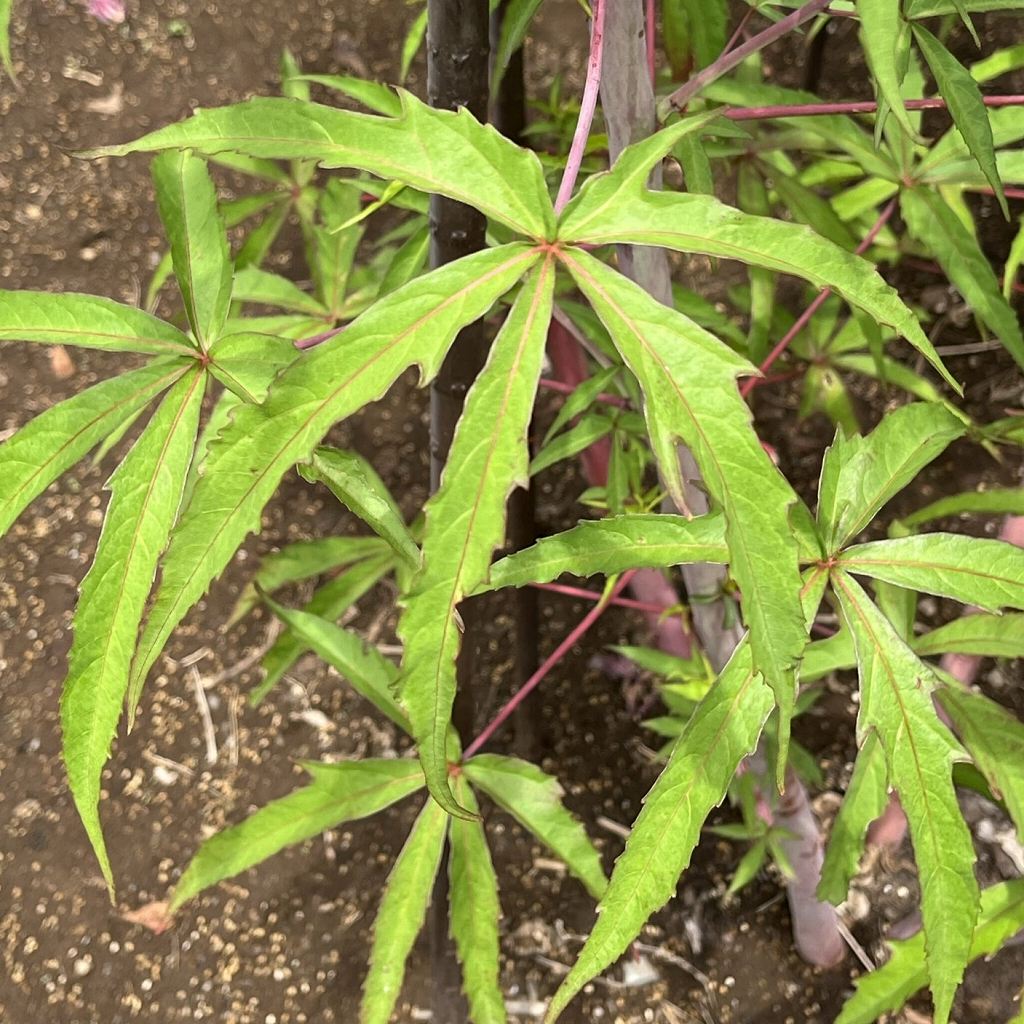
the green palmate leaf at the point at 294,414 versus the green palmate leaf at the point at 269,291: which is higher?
the green palmate leaf at the point at 269,291

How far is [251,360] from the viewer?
54 cm

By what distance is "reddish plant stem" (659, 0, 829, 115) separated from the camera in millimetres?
517

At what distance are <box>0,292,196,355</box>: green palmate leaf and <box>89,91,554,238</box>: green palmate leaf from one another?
0.09 metres

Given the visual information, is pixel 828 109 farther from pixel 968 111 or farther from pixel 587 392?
pixel 587 392

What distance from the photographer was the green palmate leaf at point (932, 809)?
54cm

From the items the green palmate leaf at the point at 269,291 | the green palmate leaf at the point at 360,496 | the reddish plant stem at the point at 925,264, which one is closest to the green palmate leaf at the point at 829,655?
the green palmate leaf at the point at 360,496

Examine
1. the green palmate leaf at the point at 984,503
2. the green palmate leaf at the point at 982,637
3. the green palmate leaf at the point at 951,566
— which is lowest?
the green palmate leaf at the point at 982,637

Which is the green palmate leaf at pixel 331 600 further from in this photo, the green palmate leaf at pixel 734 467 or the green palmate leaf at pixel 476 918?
the green palmate leaf at pixel 734 467

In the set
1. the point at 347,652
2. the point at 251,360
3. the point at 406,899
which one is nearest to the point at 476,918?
the point at 406,899

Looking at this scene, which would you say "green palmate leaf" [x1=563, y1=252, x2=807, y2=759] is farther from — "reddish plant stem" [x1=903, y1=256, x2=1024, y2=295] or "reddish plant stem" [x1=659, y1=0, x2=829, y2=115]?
"reddish plant stem" [x1=903, y1=256, x2=1024, y2=295]

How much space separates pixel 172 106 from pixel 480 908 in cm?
145

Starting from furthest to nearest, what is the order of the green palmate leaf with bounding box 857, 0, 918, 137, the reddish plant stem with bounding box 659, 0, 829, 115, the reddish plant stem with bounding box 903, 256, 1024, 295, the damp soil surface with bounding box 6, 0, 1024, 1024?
the reddish plant stem with bounding box 903, 256, 1024, 295
the damp soil surface with bounding box 6, 0, 1024, 1024
the reddish plant stem with bounding box 659, 0, 829, 115
the green palmate leaf with bounding box 857, 0, 918, 137

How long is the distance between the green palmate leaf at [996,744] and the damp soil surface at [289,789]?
1.45 ft

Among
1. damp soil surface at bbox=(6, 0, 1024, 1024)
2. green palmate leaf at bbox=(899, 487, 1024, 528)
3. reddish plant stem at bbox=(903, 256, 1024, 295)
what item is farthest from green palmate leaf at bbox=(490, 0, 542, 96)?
reddish plant stem at bbox=(903, 256, 1024, 295)
